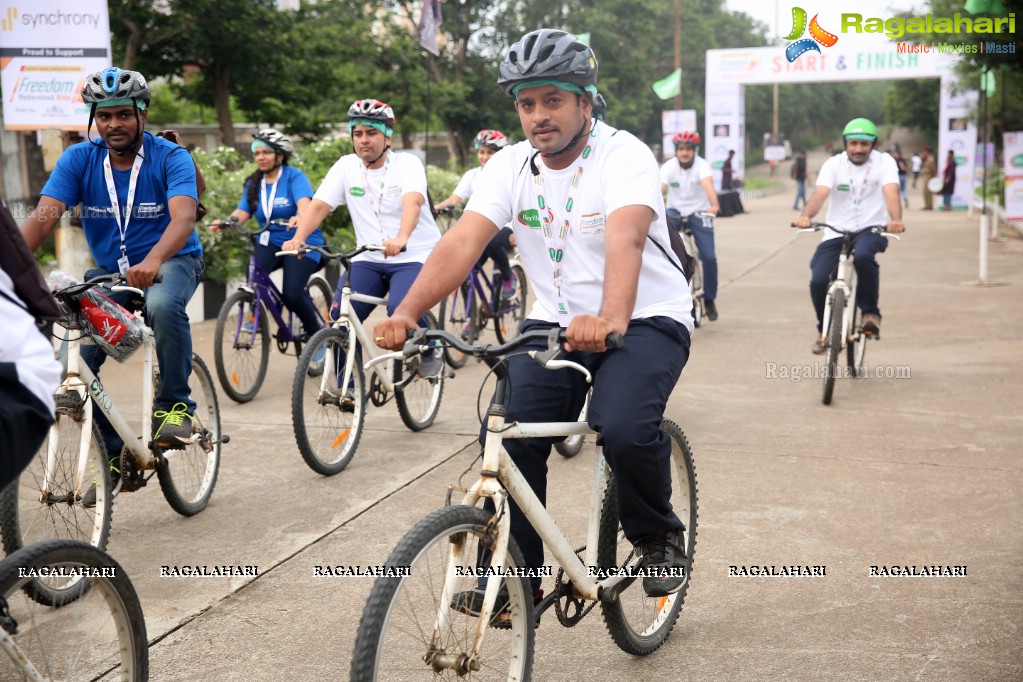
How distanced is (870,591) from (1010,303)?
9.34 meters

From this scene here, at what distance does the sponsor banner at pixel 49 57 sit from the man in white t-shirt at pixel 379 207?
4689 millimetres

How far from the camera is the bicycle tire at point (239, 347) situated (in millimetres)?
7766

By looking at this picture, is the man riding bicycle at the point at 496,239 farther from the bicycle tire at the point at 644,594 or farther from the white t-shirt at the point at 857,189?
the bicycle tire at the point at 644,594

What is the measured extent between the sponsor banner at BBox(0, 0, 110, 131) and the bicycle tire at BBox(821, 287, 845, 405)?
23.2ft

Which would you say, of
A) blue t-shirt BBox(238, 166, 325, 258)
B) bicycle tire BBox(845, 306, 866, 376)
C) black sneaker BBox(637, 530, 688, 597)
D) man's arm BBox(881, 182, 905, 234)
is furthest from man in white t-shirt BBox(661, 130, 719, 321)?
black sneaker BBox(637, 530, 688, 597)

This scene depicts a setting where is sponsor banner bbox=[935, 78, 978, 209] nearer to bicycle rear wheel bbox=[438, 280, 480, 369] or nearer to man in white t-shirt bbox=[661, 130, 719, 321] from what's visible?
man in white t-shirt bbox=[661, 130, 719, 321]

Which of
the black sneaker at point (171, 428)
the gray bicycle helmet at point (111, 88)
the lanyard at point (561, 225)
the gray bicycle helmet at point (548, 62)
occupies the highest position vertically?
the gray bicycle helmet at point (111, 88)

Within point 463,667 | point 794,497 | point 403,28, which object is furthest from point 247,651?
point 403,28

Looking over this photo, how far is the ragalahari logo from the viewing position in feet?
75.5

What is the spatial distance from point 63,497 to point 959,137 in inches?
1249

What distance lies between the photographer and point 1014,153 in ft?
58.2

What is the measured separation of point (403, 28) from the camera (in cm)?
3662

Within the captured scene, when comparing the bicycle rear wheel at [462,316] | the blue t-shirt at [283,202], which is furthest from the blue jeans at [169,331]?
the bicycle rear wheel at [462,316]

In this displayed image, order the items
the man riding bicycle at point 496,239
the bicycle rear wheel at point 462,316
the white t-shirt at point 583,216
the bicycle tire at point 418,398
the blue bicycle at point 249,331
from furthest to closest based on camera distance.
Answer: the man riding bicycle at point 496,239, the bicycle rear wheel at point 462,316, the blue bicycle at point 249,331, the bicycle tire at point 418,398, the white t-shirt at point 583,216
